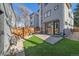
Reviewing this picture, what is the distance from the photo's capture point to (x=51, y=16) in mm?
3727

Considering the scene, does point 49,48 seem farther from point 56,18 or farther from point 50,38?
point 56,18

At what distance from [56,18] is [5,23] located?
777mm

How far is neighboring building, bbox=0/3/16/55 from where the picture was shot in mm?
3657

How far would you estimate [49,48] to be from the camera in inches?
145

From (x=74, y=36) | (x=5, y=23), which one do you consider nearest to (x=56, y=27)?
(x=74, y=36)

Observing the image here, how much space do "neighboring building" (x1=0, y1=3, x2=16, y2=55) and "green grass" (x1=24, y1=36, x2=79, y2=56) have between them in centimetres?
30

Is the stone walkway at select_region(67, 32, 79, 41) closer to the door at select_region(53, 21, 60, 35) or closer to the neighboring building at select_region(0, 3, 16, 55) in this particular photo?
the door at select_region(53, 21, 60, 35)

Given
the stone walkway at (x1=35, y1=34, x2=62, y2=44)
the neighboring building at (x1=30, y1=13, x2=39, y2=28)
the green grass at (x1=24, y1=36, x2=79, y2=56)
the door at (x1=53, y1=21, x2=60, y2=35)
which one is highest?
the neighboring building at (x1=30, y1=13, x2=39, y2=28)

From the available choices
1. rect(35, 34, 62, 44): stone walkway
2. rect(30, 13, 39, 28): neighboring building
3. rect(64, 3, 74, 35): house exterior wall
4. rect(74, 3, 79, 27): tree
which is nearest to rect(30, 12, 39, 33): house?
rect(30, 13, 39, 28): neighboring building

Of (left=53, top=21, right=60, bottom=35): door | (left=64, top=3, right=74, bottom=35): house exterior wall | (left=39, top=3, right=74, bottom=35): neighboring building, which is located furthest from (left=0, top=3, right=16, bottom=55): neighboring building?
(left=64, top=3, right=74, bottom=35): house exterior wall

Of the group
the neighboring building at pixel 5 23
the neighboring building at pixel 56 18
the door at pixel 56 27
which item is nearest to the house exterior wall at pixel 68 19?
the neighboring building at pixel 56 18

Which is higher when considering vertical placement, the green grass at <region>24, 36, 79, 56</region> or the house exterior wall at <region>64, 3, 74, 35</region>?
the house exterior wall at <region>64, 3, 74, 35</region>

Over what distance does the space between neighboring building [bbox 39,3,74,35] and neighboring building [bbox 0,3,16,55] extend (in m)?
0.45

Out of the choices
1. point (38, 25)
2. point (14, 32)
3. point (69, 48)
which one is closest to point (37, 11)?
point (38, 25)
